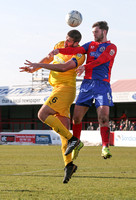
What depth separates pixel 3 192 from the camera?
8102 mm

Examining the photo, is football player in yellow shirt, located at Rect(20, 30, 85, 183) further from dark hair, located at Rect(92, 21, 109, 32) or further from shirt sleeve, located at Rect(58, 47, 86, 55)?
dark hair, located at Rect(92, 21, 109, 32)

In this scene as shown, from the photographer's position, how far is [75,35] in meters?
8.15

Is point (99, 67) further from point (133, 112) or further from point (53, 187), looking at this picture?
point (133, 112)

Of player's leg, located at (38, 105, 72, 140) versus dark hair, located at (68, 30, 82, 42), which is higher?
dark hair, located at (68, 30, 82, 42)

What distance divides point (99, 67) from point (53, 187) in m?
2.69

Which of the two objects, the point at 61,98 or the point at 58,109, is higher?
the point at 61,98

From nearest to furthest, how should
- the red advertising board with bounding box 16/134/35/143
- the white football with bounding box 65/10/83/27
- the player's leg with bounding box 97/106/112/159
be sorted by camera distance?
the player's leg with bounding box 97/106/112/159, the white football with bounding box 65/10/83/27, the red advertising board with bounding box 16/134/35/143

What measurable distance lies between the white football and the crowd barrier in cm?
2218

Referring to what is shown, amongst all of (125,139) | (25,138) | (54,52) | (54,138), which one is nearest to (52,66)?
(54,52)

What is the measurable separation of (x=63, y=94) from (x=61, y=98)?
0.09m

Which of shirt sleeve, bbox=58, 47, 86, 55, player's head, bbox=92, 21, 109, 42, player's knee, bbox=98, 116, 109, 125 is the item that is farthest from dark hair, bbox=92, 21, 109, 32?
player's knee, bbox=98, 116, 109, 125

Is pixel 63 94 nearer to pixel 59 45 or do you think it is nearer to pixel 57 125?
pixel 57 125

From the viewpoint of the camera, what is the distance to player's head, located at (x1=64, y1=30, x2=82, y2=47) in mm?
8148

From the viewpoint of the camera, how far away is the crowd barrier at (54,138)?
30.5 meters
